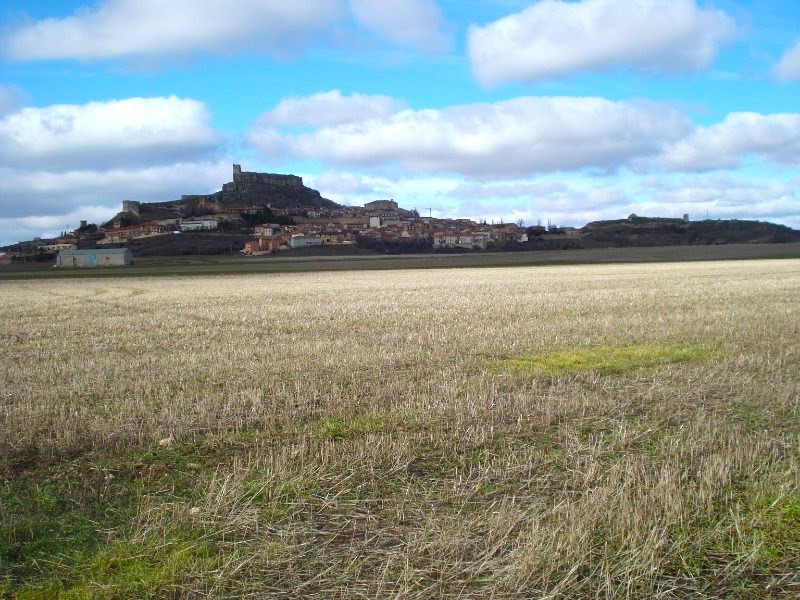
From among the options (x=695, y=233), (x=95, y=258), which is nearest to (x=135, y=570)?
(x=95, y=258)

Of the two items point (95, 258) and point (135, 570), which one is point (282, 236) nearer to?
point (95, 258)

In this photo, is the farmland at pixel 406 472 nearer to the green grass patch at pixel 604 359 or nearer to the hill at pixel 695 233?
the green grass patch at pixel 604 359

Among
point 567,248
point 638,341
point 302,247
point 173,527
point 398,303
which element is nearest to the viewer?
point 173,527

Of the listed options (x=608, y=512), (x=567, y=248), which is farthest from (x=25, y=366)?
(x=567, y=248)

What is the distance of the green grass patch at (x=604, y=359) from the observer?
11.6m

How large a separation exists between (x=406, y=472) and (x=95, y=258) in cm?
12006

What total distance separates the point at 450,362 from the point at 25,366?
334 inches

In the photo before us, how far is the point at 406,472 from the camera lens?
21.3 feet

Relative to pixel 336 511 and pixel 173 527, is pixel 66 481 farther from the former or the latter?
pixel 336 511

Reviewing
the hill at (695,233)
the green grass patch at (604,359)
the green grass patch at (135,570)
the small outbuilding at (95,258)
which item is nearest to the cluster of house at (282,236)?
the small outbuilding at (95,258)

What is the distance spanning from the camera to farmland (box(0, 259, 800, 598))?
180 inches

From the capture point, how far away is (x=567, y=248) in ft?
423

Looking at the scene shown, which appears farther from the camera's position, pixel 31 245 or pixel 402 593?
pixel 31 245

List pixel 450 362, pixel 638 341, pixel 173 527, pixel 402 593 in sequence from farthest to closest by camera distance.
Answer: pixel 638 341 → pixel 450 362 → pixel 173 527 → pixel 402 593
